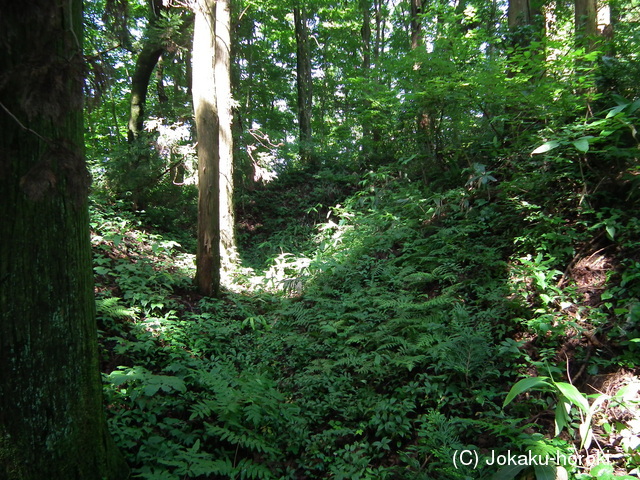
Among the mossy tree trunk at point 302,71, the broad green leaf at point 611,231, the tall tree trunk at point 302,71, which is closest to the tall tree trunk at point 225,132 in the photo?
the broad green leaf at point 611,231

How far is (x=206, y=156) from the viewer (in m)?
6.23

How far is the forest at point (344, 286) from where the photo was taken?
214cm

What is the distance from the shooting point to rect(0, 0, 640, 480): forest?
84.4 inches

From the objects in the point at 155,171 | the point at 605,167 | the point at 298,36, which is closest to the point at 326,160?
the point at 298,36

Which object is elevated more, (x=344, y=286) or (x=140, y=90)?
(x=140, y=90)

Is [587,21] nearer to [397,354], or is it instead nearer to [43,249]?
[397,354]

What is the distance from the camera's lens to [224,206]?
312 inches

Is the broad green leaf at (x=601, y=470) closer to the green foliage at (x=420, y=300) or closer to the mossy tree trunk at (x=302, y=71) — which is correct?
the green foliage at (x=420, y=300)

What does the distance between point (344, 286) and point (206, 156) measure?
323 cm

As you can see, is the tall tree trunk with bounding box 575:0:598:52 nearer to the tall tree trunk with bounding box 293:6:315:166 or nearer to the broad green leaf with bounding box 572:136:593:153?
the broad green leaf with bounding box 572:136:593:153

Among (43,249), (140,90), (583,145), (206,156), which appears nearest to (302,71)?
(140,90)

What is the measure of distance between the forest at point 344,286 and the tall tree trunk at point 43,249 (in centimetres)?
1

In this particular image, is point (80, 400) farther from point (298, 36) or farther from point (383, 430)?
point (298, 36)

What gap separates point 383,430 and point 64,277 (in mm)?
2685
